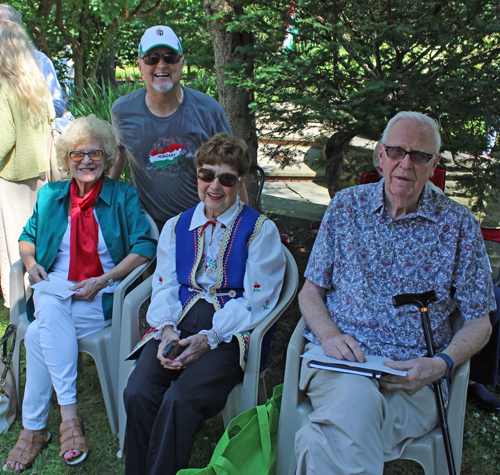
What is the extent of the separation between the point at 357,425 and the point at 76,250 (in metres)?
1.85

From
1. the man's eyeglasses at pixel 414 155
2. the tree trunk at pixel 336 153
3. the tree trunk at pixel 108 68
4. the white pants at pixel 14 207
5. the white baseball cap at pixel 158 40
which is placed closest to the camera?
the man's eyeglasses at pixel 414 155

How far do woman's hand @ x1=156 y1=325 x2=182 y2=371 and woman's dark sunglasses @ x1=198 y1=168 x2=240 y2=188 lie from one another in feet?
2.53

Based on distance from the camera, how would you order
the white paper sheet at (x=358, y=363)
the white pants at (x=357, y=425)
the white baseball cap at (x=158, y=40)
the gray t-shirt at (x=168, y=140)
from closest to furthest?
the white pants at (x=357, y=425) < the white paper sheet at (x=358, y=363) < the white baseball cap at (x=158, y=40) < the gray t-shirt at (x=168, y=140)

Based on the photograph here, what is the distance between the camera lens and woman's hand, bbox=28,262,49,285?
268 centimetres

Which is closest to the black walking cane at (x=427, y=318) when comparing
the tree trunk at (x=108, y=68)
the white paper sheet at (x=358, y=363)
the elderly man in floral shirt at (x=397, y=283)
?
the elderly man in floral shirt at (x=397, y=283)

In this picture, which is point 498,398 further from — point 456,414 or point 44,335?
point 44,335

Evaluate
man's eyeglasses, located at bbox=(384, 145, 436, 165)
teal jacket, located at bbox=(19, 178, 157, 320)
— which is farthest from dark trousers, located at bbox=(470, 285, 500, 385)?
teal jacket, located at bbox=(19, 178, 157, 320)

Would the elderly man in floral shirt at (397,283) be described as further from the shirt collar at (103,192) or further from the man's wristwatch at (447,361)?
the shirt collar at (103,192)

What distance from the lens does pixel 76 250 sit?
275 centimetres

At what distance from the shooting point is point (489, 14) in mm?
2762

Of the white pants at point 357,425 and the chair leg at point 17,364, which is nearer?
the white pants at point 357,425

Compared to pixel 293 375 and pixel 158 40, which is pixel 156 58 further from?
pixel 293 375

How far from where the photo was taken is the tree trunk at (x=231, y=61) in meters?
3.70

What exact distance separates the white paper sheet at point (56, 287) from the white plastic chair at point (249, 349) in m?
0.42
